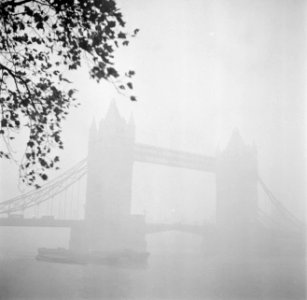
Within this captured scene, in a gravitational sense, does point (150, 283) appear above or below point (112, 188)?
below

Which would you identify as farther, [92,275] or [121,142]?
[121,142]

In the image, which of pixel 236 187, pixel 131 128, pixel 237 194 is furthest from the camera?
pixel 236 187

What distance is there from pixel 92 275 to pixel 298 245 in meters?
44.5

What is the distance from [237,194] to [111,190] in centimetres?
2932

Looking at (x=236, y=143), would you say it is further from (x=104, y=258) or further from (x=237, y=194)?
(x=104, y=258)

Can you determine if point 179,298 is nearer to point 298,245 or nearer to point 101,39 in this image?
point 101,39

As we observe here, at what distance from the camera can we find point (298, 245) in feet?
212

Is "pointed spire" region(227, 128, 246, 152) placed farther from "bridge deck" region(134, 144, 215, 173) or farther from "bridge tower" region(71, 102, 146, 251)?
"bridge tower" region(71, 102, 146, 251)

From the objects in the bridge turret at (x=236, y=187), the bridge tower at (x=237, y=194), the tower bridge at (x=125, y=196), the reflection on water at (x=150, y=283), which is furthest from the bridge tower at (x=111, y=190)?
the bridge turret at (x=236, y=187)

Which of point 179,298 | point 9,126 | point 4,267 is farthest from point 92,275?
point 9,126

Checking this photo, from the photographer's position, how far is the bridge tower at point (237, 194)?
2518 inches

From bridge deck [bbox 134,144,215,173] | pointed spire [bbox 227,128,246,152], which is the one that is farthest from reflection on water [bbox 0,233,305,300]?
pointed spire [bbox 227,128,246,152]

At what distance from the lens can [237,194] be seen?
2729 inches

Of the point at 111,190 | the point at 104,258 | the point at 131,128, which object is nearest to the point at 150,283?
the point at 104,258
